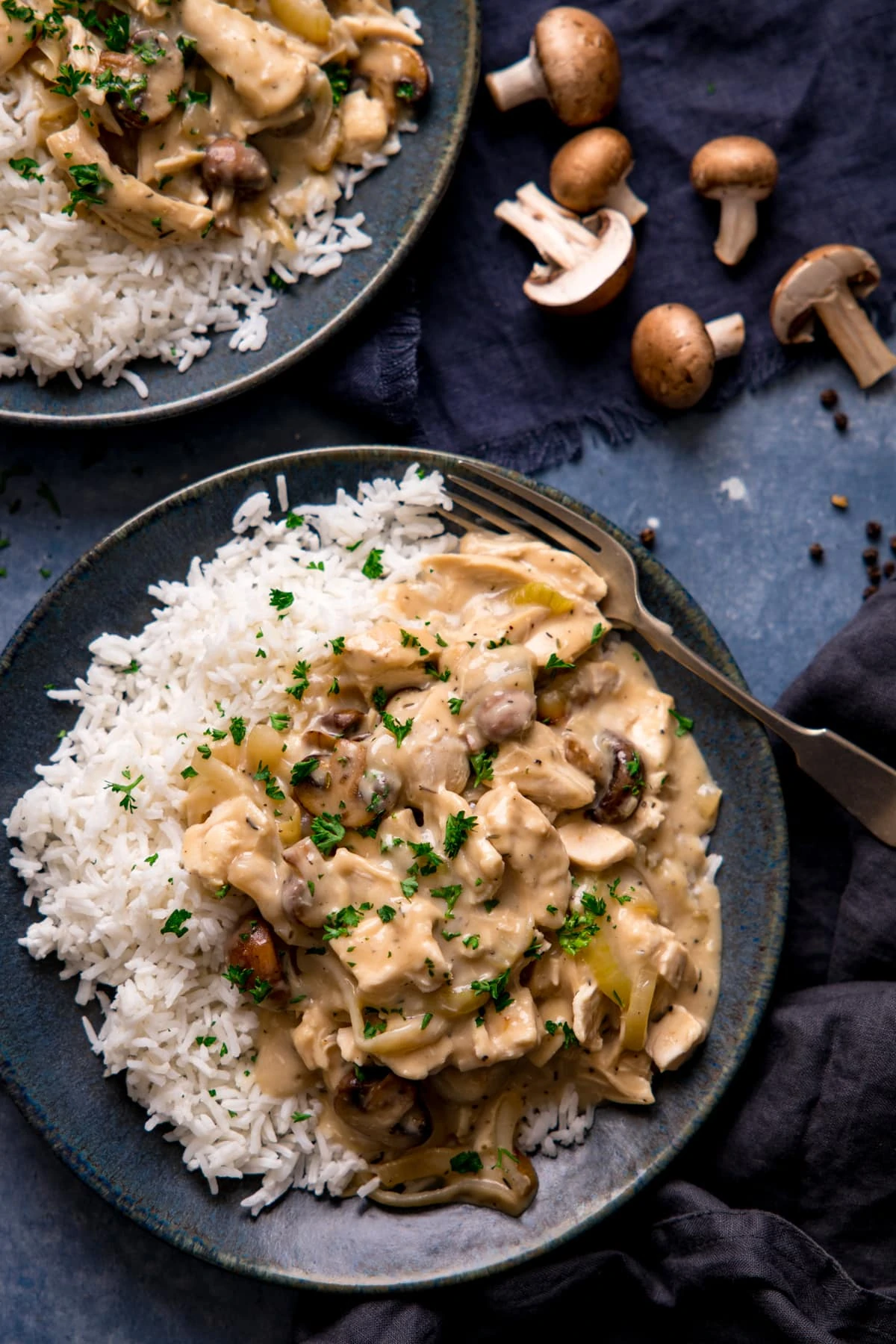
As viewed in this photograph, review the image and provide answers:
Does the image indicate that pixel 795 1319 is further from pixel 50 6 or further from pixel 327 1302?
pixel 50 6

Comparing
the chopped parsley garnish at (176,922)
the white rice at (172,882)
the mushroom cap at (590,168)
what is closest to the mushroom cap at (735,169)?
the mushroom cap at (590,168)

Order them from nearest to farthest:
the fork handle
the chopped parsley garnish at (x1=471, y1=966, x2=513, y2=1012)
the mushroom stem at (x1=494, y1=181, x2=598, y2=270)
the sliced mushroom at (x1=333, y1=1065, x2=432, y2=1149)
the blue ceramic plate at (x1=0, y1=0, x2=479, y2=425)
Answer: the chopped parsley garnish at (x1=471, y1=966, x2=513, y2=1012), the sliced mushroom at (x1=333, y1=1065, x2=432, y2=1149), the fork handle, the blue ceramic plate at (x1=0, y1=0, x2=479, y2=425), the mushroom stem at (x1=494, y1=181, x2=598, y2=270)

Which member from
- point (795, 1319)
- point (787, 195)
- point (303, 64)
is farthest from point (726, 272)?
point (795, 1319)

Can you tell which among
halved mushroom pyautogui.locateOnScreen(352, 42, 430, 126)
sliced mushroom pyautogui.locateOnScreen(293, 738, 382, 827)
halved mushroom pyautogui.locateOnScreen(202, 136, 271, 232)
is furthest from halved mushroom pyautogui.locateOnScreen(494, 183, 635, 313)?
sliced mushroom pyautogui.locateOnScreen(293, 738, 382, 827)

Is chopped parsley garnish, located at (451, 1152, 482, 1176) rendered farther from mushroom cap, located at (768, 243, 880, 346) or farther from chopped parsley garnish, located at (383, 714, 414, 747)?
mushroom cap, located at (768, 243, 880, 346)

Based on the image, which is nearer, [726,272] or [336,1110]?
[336,1110]

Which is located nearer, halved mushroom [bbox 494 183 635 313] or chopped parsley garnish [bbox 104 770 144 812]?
chopped parsley garnish [bbox 104 770 144 812]
